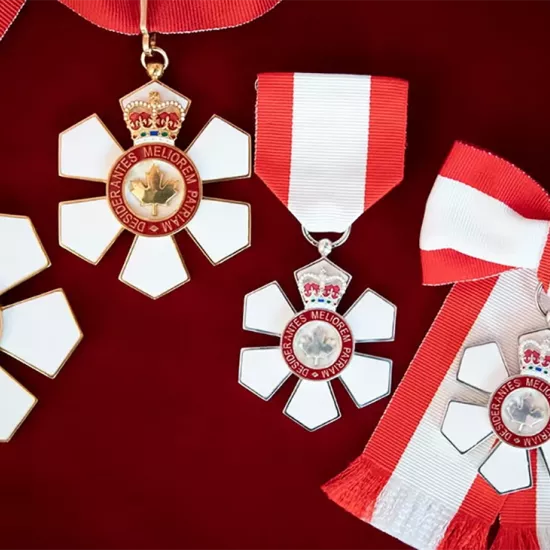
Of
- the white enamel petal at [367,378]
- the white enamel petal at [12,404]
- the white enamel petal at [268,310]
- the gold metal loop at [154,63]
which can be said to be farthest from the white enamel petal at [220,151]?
the white enamel petal at [12,404]

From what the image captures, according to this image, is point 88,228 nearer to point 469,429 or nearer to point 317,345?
point 317,345

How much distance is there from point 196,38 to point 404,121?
1.49ft

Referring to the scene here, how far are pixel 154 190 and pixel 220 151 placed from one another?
0.16 m

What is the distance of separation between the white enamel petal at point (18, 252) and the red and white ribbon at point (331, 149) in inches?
18.6

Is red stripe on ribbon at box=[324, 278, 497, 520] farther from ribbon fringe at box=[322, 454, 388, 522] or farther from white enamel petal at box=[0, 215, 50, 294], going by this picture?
white enamel petal at box=[0, 215, 50, 294]

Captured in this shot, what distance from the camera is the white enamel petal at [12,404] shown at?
1.47 m

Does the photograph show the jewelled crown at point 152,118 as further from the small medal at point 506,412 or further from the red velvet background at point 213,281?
the small medal at point 506,412

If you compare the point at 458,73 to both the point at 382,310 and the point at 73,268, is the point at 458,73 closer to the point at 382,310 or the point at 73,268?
the point at 382,310

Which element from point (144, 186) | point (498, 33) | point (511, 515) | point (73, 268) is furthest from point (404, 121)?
point (511, 515)

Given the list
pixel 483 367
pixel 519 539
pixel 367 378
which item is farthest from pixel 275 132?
pixel 519 539

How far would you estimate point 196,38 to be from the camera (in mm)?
1458

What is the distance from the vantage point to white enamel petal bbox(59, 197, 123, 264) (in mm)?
1440

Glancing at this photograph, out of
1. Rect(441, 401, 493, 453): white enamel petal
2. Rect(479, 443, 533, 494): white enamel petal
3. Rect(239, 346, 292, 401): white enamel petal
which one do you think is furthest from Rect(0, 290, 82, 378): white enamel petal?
Rect(479, 443, 533, 494): white enamel petal

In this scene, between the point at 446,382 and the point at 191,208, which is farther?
the point at 446,382
